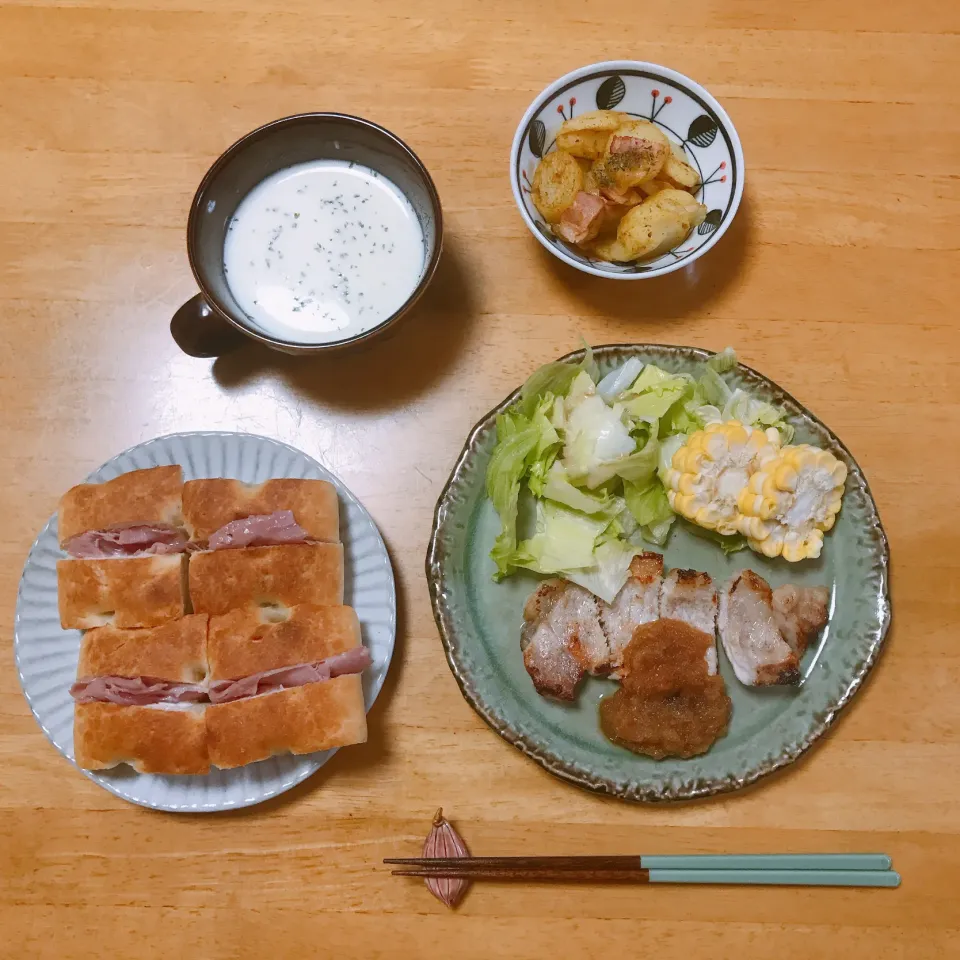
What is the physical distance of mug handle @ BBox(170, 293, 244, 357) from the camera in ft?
6.07

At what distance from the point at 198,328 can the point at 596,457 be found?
0.97m

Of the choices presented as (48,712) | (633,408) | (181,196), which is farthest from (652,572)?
(181,196)

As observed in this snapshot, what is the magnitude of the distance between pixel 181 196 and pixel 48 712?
1.36 metres

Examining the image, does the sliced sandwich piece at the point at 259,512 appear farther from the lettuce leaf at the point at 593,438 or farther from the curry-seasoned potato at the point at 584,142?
the curry-seasoned potato at the point at 584,142

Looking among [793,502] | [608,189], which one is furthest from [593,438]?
[608,189]

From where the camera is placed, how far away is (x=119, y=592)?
1.85m

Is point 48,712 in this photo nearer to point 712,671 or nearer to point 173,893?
point 173,893

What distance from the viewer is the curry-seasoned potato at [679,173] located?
1959 mm

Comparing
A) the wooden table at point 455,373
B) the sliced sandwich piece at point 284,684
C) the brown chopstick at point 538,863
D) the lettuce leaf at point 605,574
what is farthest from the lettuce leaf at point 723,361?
the brown chopstick at point 538,863

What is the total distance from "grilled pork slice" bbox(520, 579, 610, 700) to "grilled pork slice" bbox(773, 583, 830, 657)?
0.42 meters

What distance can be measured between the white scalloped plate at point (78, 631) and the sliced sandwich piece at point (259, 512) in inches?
4.2

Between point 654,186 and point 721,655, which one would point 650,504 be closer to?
point 721,655

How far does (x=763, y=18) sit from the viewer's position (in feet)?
7.44

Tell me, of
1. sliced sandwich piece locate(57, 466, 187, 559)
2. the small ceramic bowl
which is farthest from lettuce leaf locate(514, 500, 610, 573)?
sliced sandwich piece locate(57, 466, 187, 559)
